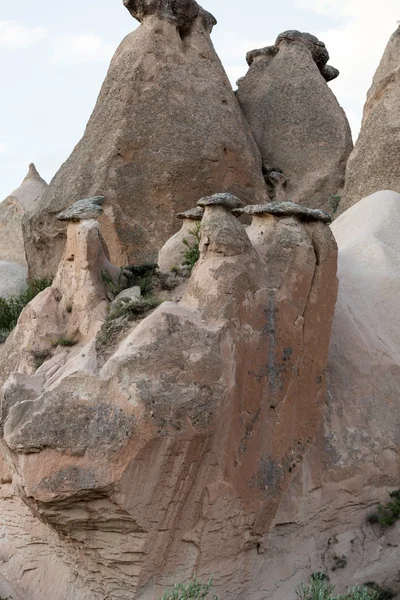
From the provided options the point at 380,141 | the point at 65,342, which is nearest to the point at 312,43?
the point at 380,141

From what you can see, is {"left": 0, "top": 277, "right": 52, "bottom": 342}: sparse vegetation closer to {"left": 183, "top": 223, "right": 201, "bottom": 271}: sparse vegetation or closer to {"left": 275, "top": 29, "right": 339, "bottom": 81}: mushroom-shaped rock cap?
{"left": 183, "top": 223, "right": 201, "bottom": 271}: sparse vegetation

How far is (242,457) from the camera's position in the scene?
9.18 m

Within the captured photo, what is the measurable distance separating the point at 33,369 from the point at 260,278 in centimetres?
274

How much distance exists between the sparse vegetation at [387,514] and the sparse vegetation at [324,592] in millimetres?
953

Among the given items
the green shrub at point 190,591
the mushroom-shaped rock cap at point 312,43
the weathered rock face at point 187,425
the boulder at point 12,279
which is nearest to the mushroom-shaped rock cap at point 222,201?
the weathered rock face at point 187,425

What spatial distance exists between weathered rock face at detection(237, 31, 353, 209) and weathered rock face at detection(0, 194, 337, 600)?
9.35 meters

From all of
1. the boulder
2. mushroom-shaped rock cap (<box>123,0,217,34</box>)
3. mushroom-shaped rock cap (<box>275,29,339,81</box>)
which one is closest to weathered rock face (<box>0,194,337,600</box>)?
the boulder

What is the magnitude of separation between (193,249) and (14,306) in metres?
6.31

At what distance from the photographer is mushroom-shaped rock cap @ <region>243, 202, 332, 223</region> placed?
392 inches

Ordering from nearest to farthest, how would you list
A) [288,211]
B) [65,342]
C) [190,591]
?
[190,591]
[288,211]
[65,342]

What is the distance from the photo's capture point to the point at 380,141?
53.4 feet

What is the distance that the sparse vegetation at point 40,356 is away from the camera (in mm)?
10320

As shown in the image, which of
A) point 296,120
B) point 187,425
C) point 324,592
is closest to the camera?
point 187,425

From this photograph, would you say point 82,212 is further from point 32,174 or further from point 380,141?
point 32,174
